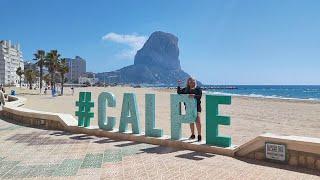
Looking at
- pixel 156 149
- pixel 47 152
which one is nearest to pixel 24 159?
pixel 47 152

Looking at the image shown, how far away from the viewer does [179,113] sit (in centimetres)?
951

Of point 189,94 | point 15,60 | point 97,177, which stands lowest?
point 97,177

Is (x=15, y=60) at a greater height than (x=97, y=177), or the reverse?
(x=15, y=60)

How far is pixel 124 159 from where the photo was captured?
7.99 m

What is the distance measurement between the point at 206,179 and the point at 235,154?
205 centimetres

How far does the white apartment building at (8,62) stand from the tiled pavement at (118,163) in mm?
155834

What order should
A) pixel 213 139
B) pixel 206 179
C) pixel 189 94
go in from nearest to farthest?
pixel 206 179 → pixel 213 139 → pixel 189 94

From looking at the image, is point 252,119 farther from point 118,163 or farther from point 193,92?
point 118,163

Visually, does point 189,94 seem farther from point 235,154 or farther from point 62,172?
point 62,172

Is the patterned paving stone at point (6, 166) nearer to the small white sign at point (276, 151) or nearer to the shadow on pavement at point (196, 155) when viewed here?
the shadow on pavement at point (196, 155)

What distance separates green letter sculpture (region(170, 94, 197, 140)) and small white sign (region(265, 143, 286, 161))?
231 centimetres

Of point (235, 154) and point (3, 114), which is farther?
→ point (3, 114)

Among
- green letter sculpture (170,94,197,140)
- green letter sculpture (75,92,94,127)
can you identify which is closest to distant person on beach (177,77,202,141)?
green letter sculpture (170,94,197,140)

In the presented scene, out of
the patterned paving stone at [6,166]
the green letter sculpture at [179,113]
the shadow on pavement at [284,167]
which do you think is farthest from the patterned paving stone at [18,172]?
the shadow on pavement at [284,167]
